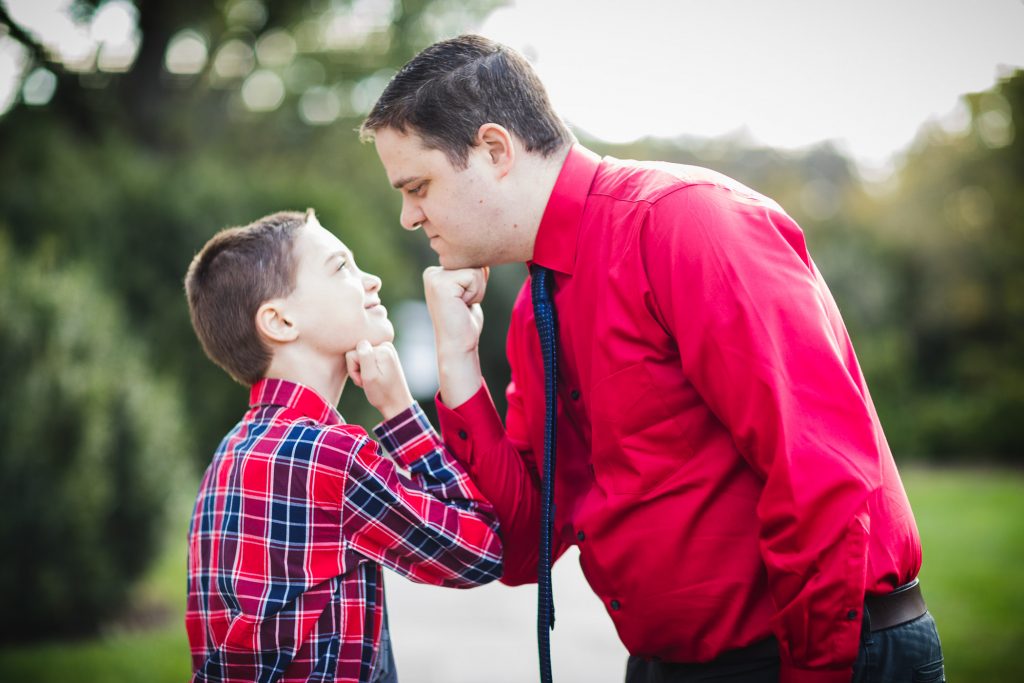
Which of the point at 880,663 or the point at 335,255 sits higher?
the point at 335,255

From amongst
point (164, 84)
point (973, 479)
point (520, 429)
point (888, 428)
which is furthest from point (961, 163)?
point (520, 429)

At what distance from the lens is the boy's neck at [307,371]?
8.02ft

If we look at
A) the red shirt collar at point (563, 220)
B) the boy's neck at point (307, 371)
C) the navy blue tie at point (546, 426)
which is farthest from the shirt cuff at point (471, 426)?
the red shirt collar at point (563, 220)

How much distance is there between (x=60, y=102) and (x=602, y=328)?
11170 mm

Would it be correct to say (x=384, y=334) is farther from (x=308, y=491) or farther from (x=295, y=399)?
(x=308, y=491)

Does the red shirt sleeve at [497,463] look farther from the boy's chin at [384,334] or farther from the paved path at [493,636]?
the paved path at [493,636]

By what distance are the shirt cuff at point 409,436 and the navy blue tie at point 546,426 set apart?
36 centimetres

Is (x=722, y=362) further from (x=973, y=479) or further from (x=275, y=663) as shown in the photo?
(x=973, y=479)

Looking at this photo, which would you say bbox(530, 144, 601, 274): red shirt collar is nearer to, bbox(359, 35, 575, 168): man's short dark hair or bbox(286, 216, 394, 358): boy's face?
bbox(359, 35, 575, 168): man's short dark hair

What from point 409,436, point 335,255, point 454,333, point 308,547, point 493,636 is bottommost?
point 493,636

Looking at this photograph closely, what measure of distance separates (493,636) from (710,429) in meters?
4.53

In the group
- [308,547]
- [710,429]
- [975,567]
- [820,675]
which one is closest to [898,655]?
[820,675]

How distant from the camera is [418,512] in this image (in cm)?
223

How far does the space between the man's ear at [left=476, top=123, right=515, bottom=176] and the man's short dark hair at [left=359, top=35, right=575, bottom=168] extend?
0.03 m
